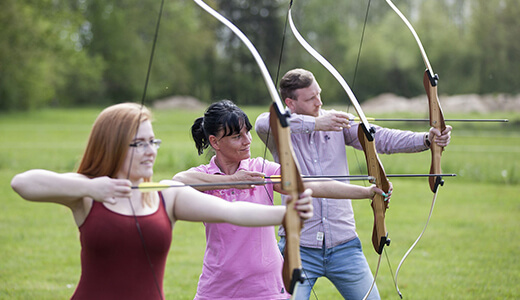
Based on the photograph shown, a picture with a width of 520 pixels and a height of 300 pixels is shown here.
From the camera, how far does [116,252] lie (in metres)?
2.12

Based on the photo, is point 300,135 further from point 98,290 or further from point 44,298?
point 44,298

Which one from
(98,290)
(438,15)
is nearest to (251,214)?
(98,290)

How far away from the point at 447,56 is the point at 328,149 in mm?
21975

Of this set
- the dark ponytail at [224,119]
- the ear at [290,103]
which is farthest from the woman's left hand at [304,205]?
the ear at [290,103]

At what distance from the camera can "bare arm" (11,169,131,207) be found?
2.07m

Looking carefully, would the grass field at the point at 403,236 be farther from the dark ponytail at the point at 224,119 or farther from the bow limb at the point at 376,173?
the dark ponytail at the point at 224,119

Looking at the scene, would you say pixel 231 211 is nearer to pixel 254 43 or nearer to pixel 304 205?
pixel 304 205

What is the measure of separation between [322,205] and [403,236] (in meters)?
4.56

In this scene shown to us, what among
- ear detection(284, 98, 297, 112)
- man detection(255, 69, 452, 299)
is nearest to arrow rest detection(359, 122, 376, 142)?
man detection(255, 69, 452, 299)

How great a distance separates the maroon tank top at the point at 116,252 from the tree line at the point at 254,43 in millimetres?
10786

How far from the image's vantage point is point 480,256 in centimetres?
654

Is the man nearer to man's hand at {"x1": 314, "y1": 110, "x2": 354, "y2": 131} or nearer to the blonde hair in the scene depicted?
man's hand at {"x1": 314, "y1": 110, "x2": 354, "y2": 131}

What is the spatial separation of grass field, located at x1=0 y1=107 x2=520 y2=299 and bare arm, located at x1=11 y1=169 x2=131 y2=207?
1.16m

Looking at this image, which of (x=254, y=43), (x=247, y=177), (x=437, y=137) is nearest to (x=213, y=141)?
(x=247, y=177)
